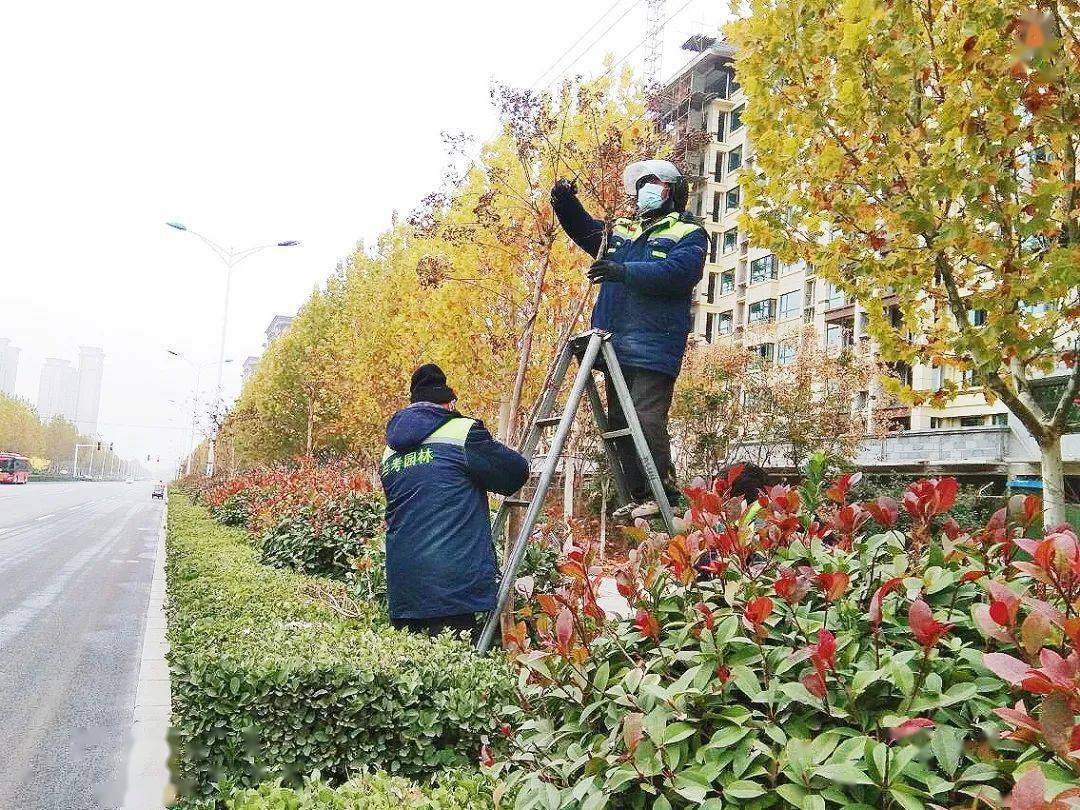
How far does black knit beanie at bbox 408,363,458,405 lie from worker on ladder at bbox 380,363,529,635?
148 millimetres

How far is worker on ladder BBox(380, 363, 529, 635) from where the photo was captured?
424 centimetres

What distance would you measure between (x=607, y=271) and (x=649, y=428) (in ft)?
2.54

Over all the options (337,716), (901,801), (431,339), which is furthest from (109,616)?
(901,801)

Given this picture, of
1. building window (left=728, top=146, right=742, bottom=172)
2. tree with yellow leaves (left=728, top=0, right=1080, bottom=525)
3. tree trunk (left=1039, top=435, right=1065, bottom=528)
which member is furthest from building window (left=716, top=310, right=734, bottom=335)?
tree trunk (left=1039, top=435, right=1065, bottom=528)

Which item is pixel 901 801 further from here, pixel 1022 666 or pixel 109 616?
pixel 109 616

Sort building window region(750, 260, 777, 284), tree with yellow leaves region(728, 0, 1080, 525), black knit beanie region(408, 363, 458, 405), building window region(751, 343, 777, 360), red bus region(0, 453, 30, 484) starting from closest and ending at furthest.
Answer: black knit beanie region(408, 363, 458, 405)
tree with yellow leaves region(728, 0, 1080, 525)
building window region(751, 343, 777, 360)
building window region(750, 260, 777, 284)
red bus region(0, 453, 30, 484)

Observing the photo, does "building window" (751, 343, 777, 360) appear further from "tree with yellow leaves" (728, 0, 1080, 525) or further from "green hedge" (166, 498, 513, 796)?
"green hedge" (166, 498, 513, 796)

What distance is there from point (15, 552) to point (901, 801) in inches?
790

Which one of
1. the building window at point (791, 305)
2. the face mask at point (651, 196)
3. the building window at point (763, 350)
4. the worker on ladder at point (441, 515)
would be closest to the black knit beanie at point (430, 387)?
the worker on ladder at point (441, 515)

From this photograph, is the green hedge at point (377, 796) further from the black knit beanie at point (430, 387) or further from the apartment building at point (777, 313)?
the apartment building at point (777, 313)

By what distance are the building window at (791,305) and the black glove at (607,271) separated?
40.1 m

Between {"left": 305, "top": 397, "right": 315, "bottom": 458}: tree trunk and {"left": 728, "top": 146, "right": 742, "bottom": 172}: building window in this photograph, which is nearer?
{"left": 305, "top": 397, "right": 315, "bottom": 458}: tree trunk

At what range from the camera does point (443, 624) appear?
4.32 meters

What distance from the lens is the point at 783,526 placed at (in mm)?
2348
